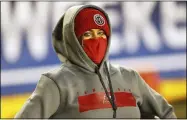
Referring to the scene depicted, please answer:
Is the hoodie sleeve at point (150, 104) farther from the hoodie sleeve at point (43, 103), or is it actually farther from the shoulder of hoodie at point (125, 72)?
the hoodie sleeve at point (43, 103)

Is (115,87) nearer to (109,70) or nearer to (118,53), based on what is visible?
(109,70)

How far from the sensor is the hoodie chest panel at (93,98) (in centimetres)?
108

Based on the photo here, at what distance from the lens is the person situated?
3.54 ft

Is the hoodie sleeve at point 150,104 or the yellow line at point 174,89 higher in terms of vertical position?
the hoodie sleeve at point 150,104

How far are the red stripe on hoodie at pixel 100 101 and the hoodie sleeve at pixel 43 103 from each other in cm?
7

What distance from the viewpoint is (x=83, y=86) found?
1.12 m

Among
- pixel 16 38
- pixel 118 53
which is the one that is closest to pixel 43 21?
pixel 16 38

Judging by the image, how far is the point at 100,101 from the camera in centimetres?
112

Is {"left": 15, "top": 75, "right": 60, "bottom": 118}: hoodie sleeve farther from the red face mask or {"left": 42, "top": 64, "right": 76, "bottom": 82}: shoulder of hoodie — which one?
the red face mask

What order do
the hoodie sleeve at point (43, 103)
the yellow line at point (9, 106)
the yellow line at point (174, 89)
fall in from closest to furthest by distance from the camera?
the hoodie sleeve at point (43, 103) → the yellow line at point (9, 106) → the yellow line at point (174, 89)

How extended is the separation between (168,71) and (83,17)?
3.73 feet

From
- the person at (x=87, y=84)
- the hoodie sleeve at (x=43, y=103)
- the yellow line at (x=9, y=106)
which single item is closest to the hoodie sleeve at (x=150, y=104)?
the person at (x=87, y=84)

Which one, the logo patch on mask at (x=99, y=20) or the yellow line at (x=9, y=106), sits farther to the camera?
the yellow line at (x=9, y=106)

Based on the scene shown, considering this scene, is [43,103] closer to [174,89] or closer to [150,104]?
[150,104]
